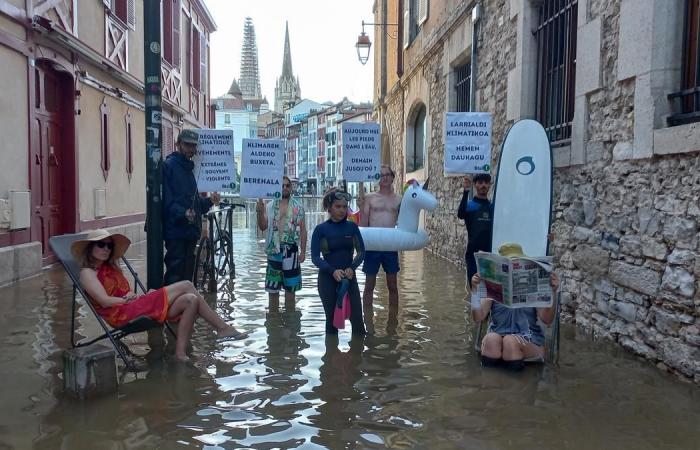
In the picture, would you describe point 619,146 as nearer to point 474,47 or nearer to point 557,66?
point 557,66

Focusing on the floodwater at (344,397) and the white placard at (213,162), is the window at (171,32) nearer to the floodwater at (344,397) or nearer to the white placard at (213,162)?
the white placard at (213,162)

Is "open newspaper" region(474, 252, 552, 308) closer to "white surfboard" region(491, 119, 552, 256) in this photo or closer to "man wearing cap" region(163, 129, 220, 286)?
"white surfboard" region(491, 119, 552, 256)

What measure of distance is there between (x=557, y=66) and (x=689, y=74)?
2300 millimetres

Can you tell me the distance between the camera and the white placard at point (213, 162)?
6102mm

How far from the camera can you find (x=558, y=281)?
421cm

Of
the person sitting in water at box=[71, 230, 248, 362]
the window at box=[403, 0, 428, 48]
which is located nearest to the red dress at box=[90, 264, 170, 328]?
the person sitting in water at box=[71, 230, 248, 362]

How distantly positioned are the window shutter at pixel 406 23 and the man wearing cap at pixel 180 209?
10377 millimetres

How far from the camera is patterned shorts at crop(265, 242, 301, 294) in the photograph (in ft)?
Result: 20.4

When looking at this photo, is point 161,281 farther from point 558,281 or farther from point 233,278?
point 558,281

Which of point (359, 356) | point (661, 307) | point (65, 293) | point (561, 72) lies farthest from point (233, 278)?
point (661, 307)

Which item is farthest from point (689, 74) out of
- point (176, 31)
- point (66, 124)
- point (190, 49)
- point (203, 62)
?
point (203, 62)

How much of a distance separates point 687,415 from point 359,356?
87.7 inches

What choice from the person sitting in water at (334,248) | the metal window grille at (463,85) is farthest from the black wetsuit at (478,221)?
the metal window grille at (463,85)

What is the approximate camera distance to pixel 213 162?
6.11 metres
